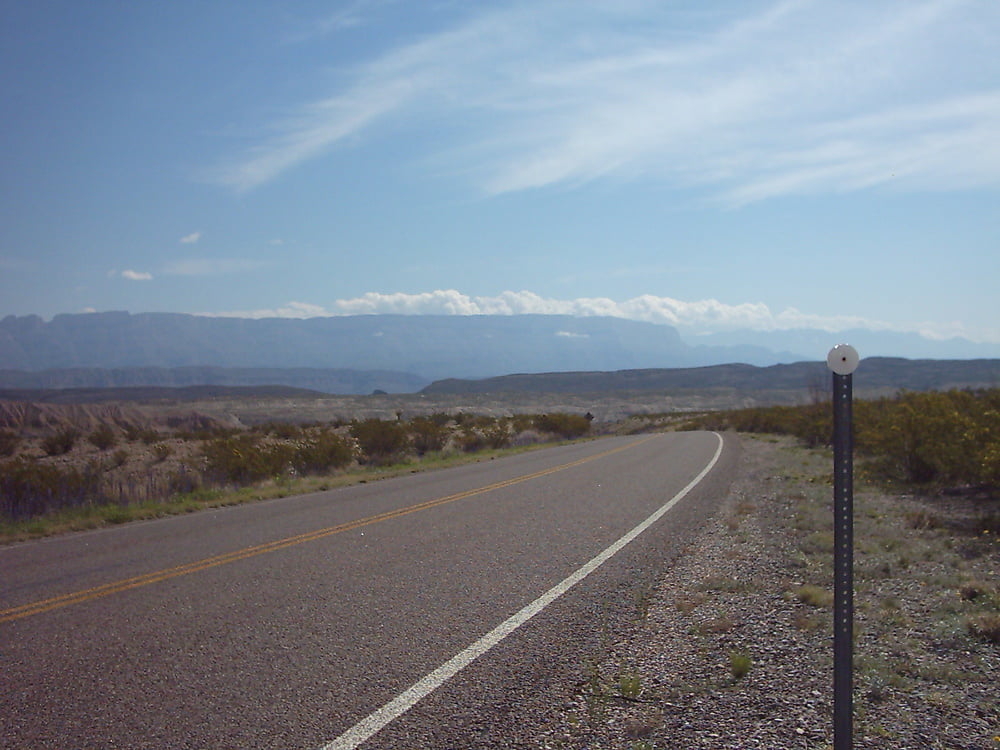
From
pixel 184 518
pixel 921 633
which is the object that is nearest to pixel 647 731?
pixel 921 633

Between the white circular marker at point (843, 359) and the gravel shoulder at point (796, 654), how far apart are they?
208 centimetres

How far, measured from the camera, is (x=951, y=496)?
13.4 meters

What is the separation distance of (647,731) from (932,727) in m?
1.51

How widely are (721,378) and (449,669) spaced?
135 metres

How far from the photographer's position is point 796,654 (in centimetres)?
520

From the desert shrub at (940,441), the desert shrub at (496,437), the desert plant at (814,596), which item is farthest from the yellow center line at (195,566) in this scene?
the desert shrub at (496,437)

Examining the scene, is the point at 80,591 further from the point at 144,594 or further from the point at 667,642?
the point at 667,642

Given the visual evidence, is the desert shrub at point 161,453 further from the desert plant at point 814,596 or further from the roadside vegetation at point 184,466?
the desert plant at point 814,596

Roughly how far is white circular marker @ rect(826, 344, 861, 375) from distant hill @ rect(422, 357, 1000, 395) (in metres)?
98.2

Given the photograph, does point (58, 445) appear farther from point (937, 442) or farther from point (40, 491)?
point (937, 442)

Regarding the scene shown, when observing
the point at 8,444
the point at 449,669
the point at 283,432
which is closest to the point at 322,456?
the point at 283,432

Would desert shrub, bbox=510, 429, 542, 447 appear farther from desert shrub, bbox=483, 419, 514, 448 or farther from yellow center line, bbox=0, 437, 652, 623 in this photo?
yellow center line, bbox=0, 437, 652, 623

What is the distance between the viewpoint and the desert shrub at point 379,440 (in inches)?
1035

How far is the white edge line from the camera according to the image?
405 cm
